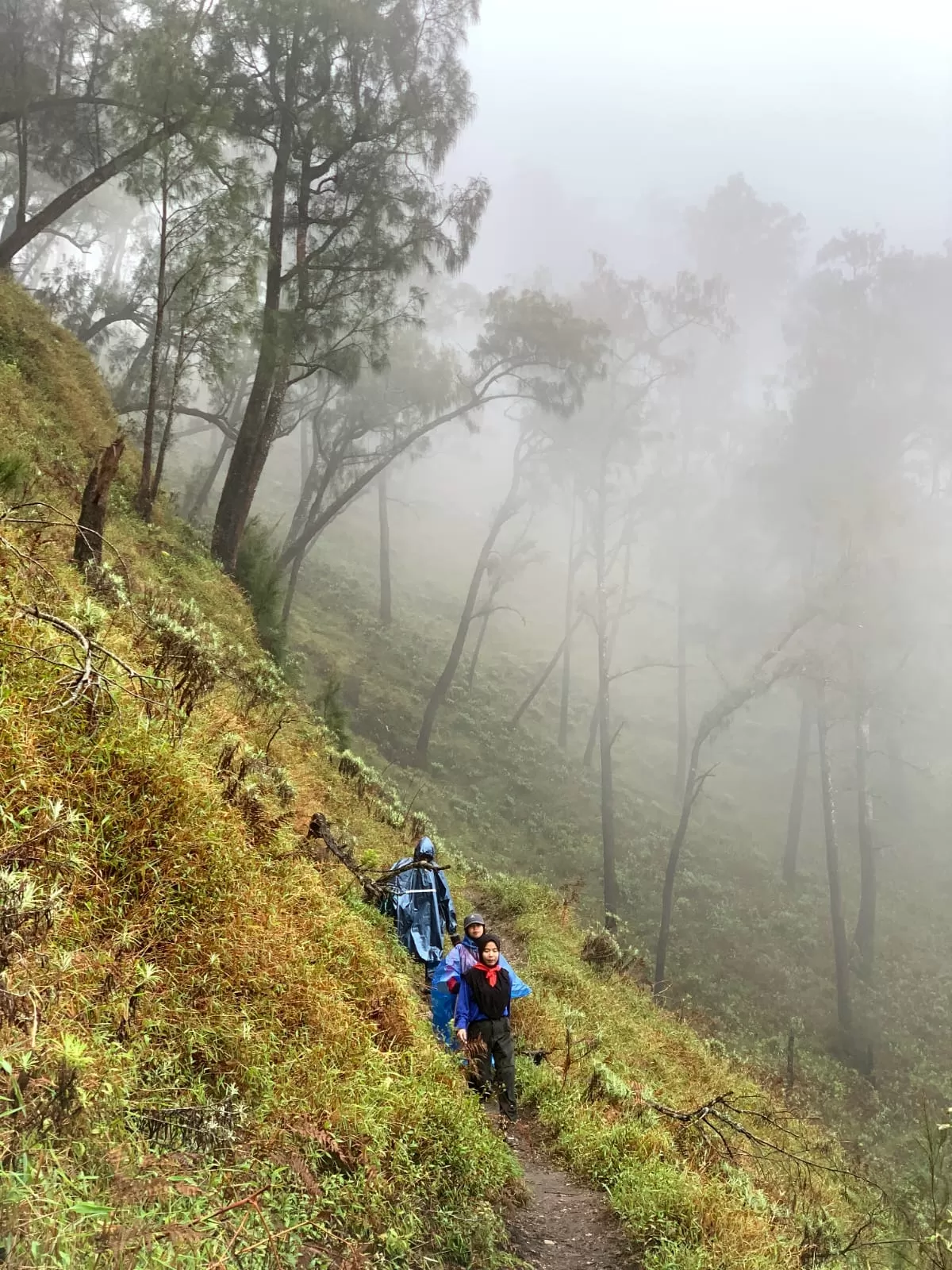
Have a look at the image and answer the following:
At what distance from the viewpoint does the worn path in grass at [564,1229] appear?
3.82 meters

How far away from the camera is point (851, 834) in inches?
1118

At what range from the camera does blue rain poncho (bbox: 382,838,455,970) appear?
6.40 metres

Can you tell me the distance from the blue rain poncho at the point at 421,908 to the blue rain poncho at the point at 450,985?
1.90 ft

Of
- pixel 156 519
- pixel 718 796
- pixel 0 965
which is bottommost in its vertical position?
pixel 0 965

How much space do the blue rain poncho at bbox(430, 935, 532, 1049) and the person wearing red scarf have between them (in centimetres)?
8

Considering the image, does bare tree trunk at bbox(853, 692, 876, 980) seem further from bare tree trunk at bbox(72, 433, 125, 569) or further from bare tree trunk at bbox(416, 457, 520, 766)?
bare tree trunk at bbox(72, 433, 125, 569)

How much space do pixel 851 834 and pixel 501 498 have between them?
42.5m

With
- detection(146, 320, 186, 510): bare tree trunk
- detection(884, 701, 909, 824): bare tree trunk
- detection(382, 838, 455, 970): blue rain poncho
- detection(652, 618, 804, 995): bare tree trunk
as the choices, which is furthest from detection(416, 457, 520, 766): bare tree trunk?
detection(884, 701, 909, 824): bare tree trunk

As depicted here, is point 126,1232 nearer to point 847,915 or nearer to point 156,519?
point 156,519

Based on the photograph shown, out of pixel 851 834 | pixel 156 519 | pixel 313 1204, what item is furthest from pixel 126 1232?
pixel 851 834

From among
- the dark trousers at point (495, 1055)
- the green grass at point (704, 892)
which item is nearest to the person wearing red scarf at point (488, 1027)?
the dark trousers at point (495, 1055)

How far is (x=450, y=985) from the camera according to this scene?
18.4ft

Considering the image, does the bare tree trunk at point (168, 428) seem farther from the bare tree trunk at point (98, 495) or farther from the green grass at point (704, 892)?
the green grass at point (704, 892)

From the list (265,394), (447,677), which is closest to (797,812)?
(447,677)
